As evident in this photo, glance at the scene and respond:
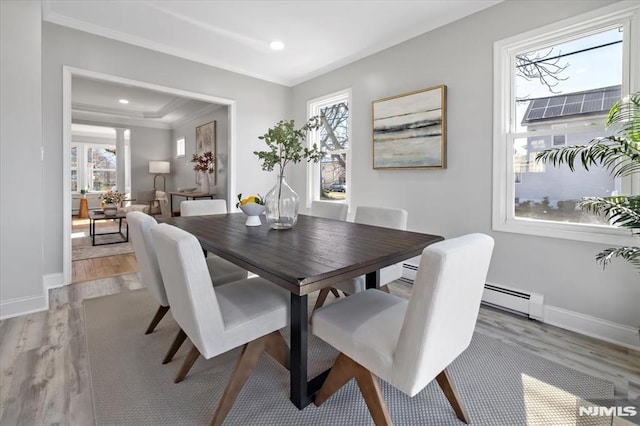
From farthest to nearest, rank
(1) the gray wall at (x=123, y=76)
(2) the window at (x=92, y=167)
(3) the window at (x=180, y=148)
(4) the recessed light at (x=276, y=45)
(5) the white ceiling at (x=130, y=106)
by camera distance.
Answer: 1. (2) the window at (x=92, y=167)
2. (3) the window at (x=180, y=148)
3. (5) the white ceiling at (x=130, y=106)
4. (4) the recessed light at (x=276, y=45)
5. (1) the gray wall at (x=123, y=76)

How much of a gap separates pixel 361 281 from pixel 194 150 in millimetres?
5918

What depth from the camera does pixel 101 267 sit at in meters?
3.84

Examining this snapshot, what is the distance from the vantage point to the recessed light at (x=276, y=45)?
11.3 feet

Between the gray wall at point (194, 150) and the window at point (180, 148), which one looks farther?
the window at point (180, 148)

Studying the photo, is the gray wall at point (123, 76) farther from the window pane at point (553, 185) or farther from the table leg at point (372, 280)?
the window pane at point (553, 185)

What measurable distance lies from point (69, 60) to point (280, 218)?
9.26 feet

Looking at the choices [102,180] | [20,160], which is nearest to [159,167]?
[102,180]

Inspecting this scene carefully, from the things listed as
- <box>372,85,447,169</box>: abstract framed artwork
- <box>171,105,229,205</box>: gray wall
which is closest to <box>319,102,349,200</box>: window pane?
<box>372,85,447,169</box>: abstract framed artwork

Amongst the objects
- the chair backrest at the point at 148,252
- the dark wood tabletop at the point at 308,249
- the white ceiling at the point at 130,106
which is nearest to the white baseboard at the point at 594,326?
the dark wood tabletop at the point at 308,249

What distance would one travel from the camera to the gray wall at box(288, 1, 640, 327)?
7.30ft

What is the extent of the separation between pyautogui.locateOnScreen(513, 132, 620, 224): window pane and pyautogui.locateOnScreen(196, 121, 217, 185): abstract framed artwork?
16.1 feet

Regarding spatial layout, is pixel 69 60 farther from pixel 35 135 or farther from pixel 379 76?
pixel 379 76

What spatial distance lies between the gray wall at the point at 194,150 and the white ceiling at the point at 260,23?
1779mm

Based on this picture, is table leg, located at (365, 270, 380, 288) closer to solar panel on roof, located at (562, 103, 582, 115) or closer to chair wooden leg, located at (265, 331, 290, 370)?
chair wooden leg, located at (265, 331, 290, 370)
